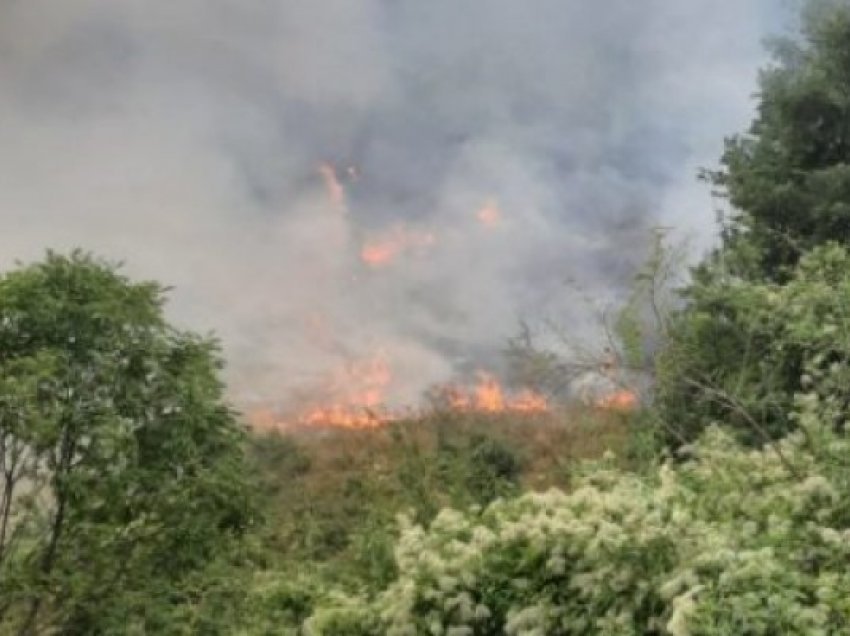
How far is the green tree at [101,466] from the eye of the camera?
33.7 ft

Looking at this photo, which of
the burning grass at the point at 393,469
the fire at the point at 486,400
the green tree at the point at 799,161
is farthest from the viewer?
the fire at the point at 486,400

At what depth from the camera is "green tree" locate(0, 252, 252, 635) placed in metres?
10.3

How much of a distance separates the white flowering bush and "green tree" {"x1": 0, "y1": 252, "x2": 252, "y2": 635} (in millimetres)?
4289

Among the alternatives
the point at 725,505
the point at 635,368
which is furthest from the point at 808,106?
the point at 725,505

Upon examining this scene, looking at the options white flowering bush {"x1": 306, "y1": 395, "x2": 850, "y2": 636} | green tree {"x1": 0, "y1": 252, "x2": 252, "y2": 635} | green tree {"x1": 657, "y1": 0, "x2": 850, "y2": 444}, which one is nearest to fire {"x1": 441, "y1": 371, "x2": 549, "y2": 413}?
green tree {"x1": 657, "y1": 0, "x2": 850, "y2": 444}

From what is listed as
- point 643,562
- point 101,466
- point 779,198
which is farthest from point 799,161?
point 643,562

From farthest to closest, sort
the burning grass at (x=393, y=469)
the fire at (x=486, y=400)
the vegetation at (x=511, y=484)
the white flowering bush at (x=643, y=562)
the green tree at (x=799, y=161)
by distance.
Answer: the fire at (x=486, y=400)
the green tree at (x=799, y=161)
the burning grass at (x=393, y=469)
the vegetation at (x=511, y=484)
the white flowering bush at (x=643, y=562)

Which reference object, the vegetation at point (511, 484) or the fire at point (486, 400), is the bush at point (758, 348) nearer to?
the vegetation at point (511, 484)

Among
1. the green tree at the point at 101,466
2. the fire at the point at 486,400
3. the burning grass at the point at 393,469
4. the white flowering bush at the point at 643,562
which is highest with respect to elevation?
the fire at the point at 486,400

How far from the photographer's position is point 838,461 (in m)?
6.72

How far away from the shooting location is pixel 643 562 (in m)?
5.36

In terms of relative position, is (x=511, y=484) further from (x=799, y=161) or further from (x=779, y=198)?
(x=799, y=161)

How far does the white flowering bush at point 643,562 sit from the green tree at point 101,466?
429 cm

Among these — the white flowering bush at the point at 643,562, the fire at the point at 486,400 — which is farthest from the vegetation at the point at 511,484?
the fire at the point at 486,400
